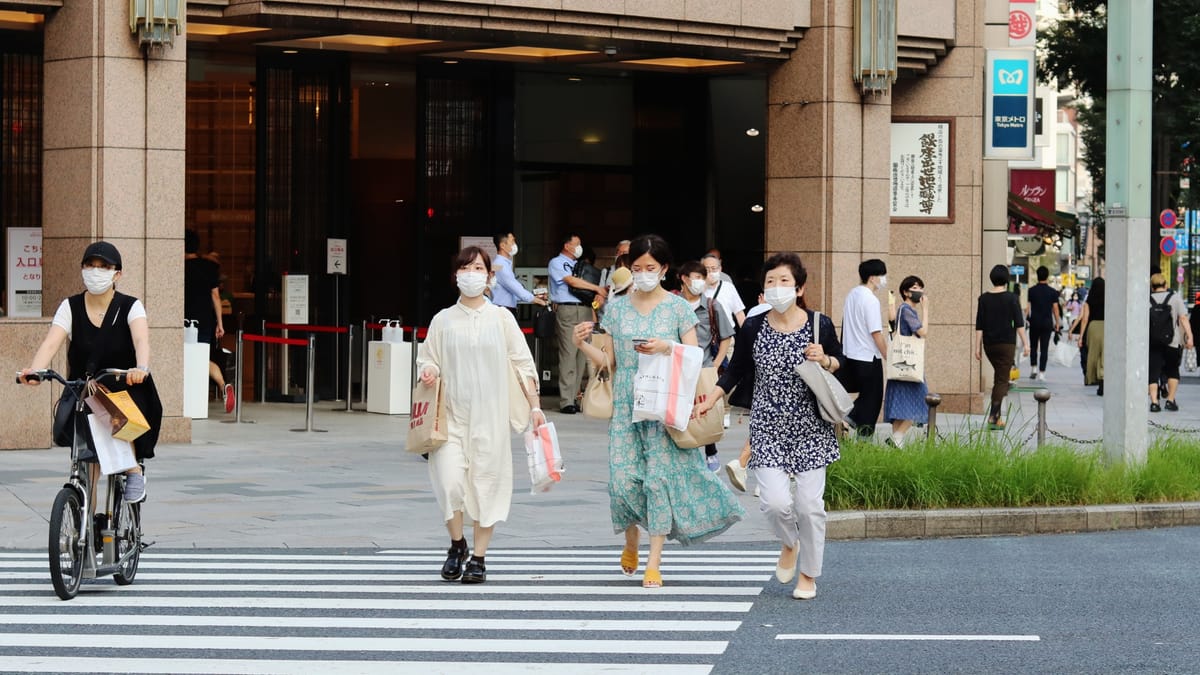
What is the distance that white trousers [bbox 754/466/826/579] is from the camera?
376 inches

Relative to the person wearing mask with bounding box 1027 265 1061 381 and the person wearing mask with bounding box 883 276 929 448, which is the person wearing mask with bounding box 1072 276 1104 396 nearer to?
the person wearing mask with bounding box 1027 265 1061 381

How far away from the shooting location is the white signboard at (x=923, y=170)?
22.4 m

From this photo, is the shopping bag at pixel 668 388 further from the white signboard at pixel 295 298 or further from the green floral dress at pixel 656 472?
the white signboard at pixel 295 298

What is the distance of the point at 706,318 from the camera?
16031 millimetres

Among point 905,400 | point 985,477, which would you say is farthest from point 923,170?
point 985,477

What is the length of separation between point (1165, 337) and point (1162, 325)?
0.21 meters

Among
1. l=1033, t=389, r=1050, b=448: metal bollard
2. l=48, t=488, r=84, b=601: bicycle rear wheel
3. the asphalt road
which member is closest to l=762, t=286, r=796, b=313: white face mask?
the asphalt road

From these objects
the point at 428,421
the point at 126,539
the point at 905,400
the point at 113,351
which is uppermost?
the point at 113,351

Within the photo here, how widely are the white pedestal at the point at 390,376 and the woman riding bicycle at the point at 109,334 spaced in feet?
34.8

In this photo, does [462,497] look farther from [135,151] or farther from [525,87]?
[525,87]

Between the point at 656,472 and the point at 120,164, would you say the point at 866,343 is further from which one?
the point at 120,164

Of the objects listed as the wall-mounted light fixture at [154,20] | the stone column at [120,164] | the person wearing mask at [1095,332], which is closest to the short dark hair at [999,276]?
the person wearing mask at [1095,332]

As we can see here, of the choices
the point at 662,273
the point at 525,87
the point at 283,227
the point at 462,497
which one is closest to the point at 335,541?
the point at 462,497

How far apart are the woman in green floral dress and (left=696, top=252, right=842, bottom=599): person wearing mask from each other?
35cm
